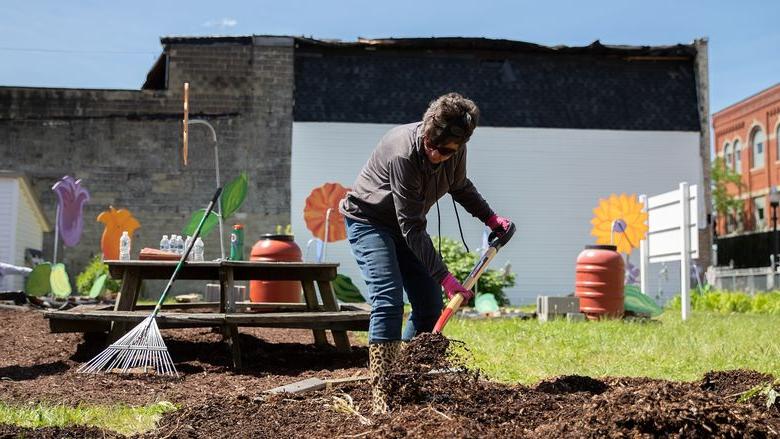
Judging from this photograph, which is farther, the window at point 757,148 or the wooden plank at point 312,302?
the window at point 757,148

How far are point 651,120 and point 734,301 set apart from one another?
24.8ft

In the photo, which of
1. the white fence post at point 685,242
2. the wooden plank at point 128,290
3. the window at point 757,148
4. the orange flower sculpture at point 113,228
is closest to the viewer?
the wooden plank at point 128,290

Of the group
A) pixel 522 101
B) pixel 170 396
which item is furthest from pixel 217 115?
pixel 170 396

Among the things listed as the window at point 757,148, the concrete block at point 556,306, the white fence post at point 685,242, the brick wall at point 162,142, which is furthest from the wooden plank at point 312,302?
the window at point 757,148

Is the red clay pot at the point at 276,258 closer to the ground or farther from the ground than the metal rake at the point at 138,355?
farther from the ground

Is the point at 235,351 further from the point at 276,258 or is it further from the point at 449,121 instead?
the point at 449,121

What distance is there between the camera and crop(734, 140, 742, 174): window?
43281mm

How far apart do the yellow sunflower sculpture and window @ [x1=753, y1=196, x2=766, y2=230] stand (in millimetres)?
29851

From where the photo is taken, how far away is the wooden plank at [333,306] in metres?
7.22

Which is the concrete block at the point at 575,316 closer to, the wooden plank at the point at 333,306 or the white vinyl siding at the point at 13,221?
the wooden plank at the point at 333,306

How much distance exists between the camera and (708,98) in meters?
20.9

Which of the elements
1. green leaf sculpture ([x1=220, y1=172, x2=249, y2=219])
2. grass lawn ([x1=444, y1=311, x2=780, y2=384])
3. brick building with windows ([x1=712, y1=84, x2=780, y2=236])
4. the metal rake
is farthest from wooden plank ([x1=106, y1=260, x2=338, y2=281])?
brick building with windows ([x1=712, y1=84, x2=780, y2=236])

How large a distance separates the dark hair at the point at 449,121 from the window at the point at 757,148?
1605 inches

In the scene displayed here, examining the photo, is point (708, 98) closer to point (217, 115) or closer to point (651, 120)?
point (651, 120)
